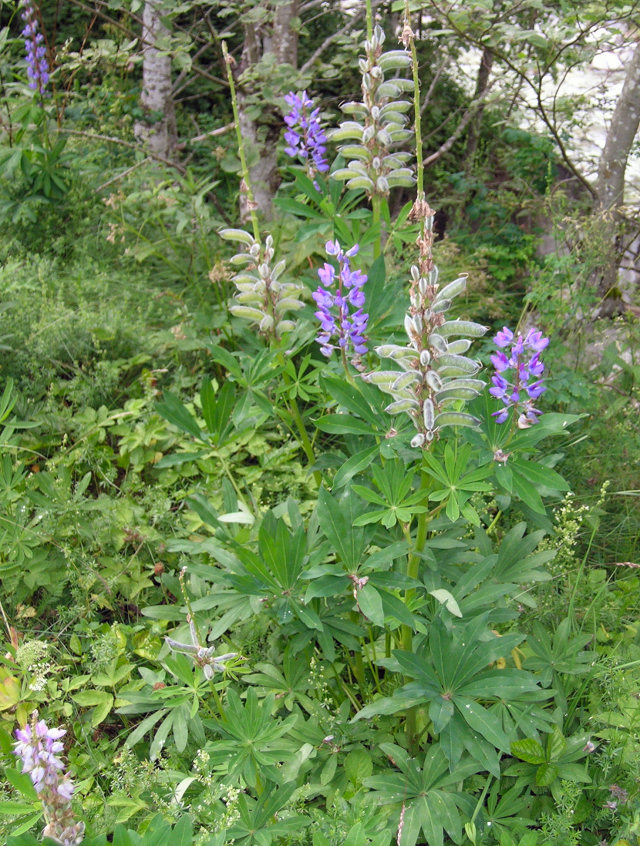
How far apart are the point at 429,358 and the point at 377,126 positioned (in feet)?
3.01

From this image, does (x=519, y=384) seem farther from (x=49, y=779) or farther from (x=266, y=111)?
(x=266, y=111)

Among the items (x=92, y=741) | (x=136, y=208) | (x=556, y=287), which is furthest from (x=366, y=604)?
(x=136, y=208)

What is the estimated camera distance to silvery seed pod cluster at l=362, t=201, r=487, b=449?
1.57 meters

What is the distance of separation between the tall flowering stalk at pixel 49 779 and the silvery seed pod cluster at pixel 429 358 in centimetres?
95

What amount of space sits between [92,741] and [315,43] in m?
6.22

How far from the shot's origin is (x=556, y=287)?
365 centimetres

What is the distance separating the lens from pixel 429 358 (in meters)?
1.59

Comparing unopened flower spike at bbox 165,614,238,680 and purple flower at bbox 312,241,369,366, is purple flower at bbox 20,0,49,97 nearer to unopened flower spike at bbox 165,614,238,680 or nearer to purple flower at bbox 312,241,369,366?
purple flower at bbox 312,241,369,366

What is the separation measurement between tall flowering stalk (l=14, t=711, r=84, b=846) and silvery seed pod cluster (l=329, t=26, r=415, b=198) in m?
1.61

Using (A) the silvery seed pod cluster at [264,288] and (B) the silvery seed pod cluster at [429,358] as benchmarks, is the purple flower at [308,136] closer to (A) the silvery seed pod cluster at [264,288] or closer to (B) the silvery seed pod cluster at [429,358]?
(A) the silvery seed pod cluster at [264,288]

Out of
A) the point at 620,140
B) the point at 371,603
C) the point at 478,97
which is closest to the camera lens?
the point at 371,603

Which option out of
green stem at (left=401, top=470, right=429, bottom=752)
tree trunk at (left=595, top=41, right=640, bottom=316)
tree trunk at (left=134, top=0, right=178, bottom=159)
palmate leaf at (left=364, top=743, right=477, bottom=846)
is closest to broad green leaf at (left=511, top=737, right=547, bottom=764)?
palmate leaf at (left=364, top=743, right=477, bottom=846)

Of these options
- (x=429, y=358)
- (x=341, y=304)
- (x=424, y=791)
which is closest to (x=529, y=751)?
(x=424, y=791)

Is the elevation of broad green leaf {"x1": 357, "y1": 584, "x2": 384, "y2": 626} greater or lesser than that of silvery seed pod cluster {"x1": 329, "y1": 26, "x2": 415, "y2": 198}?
lesser
